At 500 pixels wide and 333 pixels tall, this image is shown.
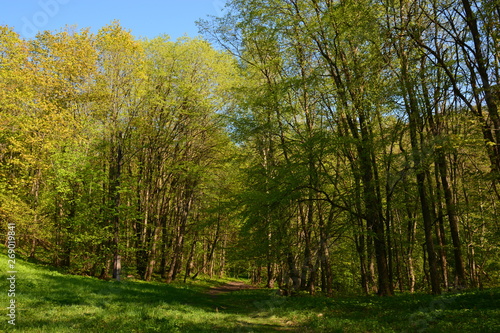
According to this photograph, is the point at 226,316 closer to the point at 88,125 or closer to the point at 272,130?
the point at 272,130

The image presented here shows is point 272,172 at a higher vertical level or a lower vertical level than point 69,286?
higher

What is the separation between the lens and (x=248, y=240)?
18484 mm

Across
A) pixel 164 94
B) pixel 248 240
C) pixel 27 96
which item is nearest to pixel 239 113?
pixel 248 240

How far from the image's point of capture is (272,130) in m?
17.6

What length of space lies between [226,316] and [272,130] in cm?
950

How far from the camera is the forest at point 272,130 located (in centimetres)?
1401

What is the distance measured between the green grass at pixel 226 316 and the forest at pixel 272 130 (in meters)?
3.18

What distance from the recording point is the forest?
551 inches

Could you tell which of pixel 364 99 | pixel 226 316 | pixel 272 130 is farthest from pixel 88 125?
pixel 364 99

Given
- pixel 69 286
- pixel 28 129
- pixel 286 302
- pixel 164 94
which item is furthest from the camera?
pixel 164 94

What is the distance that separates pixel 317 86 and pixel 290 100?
116 inches

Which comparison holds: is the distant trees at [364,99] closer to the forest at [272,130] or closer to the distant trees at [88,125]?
the forest at [272,130]

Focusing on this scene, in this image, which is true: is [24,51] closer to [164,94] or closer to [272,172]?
[164,94]

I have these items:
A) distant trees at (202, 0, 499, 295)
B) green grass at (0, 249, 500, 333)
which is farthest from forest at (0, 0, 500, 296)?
green grass at (0, 249, 500, 333)
